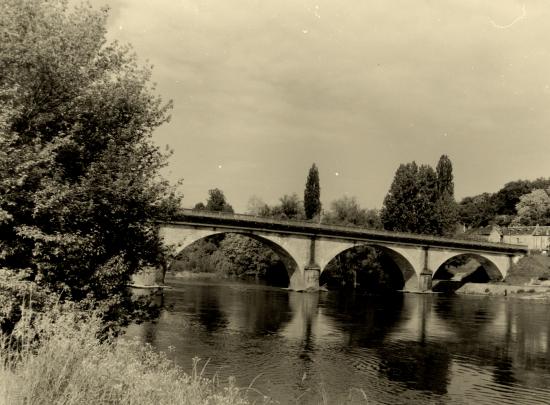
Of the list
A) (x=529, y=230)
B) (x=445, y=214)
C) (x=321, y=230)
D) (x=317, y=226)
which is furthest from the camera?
(x=529, y=230)

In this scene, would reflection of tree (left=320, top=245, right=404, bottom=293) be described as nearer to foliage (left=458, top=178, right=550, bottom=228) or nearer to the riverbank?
the riverbank

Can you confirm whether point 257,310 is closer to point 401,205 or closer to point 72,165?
point 72,165

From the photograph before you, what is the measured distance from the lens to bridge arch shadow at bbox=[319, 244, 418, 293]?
226 ft

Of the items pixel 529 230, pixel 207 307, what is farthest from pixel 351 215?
pixel 207 307

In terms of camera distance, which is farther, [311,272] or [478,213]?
[478,213]

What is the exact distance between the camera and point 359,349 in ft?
78.5

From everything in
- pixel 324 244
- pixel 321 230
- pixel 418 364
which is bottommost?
pixel 418 364

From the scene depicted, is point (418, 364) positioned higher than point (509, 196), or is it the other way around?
point (509, 196)

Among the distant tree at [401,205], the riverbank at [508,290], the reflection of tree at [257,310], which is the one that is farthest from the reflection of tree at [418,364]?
the distant tree at [401,205]

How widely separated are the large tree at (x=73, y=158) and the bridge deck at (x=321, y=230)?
26.9m

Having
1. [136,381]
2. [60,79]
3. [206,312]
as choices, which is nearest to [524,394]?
[136,381]

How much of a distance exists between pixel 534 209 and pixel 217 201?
2426 inches

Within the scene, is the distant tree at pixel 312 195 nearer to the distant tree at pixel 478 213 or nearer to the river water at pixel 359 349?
the river water at pixel 359 349

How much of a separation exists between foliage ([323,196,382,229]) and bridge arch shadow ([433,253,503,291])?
36.2ft
